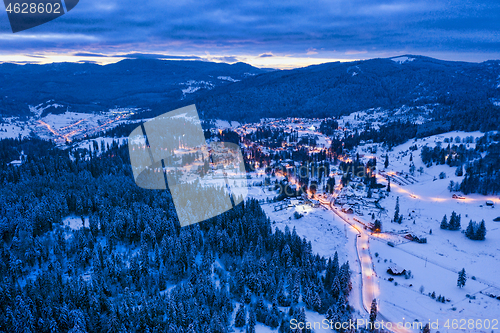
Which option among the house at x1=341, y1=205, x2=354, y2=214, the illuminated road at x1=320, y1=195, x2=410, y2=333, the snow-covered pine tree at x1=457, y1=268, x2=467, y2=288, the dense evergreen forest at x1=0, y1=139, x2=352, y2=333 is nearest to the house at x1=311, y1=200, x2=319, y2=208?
the house at x1=341, y1=205, x2=354, y2=214

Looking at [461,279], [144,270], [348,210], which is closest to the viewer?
[144,270]

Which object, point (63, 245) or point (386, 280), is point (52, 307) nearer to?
point (63, 245)

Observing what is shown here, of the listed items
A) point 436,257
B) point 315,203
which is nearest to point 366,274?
point 436,257

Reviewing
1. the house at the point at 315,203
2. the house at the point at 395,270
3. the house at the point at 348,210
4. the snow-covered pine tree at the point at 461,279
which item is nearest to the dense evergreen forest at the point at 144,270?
the house at the point at 395,270

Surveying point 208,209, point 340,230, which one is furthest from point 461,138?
point 208,209

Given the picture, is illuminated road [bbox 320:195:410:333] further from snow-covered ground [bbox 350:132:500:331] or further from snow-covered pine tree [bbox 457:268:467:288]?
snow-covered pine tree [bbox 457:268:467:288]

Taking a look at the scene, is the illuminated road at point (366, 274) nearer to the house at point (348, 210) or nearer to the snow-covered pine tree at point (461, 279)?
the house at point (348, 210)

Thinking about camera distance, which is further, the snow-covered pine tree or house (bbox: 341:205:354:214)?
house (bbox: 341:205:354:214)

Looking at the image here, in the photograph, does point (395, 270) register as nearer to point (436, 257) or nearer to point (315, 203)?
point (436, 257)

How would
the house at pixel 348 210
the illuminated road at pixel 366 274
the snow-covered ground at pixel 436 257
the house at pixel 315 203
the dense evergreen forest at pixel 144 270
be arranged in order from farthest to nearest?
the house at pixel 315 203 < the house at pixel 348 210 < the snow-covered ground at pixel 436 257 < the illuminated road at pixel 366 274 < the dense evergreen forest at pixel 144 270
